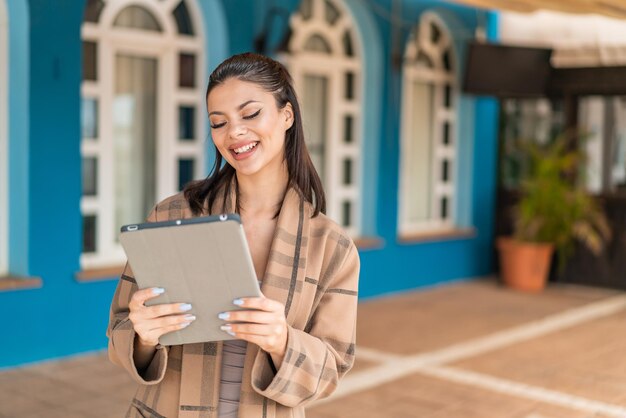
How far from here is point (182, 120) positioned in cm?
650

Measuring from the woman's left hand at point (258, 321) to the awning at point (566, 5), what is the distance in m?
4.73

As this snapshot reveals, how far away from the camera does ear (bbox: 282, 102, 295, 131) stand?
171 centimetres

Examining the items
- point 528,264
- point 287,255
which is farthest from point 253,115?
point 528,264

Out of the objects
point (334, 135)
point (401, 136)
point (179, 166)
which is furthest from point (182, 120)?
point (401, 136)

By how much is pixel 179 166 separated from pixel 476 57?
3744 millimetres

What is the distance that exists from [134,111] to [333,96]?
225 centimetres

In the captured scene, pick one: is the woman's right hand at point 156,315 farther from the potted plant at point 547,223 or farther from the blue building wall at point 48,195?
the potted plant at point 547,223

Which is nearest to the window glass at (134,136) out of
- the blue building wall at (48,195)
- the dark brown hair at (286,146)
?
the blue building wall at (48,195)

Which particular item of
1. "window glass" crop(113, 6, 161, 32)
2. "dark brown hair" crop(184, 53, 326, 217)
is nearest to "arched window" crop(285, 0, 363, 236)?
"window glass" crop(113, 6, 161, 32)

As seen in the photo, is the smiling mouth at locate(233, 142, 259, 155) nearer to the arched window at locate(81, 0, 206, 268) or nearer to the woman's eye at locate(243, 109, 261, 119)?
the woman's eye at locate(243, 109, 261, 119)

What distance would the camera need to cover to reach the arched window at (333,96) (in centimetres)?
Answer: 749

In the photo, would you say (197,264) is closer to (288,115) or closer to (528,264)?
(288,115)

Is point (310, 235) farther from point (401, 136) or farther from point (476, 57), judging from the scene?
point (476, 57)

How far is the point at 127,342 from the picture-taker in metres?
1.57
